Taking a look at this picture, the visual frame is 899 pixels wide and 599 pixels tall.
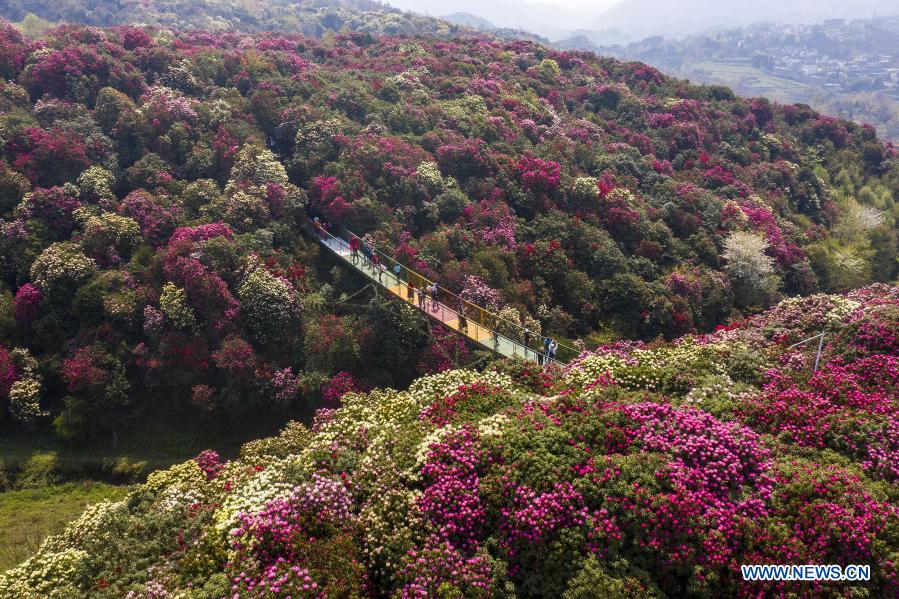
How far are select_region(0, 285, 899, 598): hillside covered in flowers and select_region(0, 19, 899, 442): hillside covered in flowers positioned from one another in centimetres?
829

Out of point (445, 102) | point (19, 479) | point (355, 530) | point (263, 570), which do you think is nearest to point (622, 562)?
point (355, 530)

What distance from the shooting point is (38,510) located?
18.0 metres

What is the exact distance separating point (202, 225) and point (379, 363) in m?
10.9

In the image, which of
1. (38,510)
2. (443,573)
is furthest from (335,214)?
(443,573)

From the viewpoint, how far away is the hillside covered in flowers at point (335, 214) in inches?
848

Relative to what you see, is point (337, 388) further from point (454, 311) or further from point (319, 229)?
point (319, 229)

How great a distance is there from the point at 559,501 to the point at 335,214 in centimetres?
2092

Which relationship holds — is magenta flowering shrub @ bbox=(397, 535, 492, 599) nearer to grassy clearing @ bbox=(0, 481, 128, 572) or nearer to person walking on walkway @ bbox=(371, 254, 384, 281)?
grassy clearing @ bbox=(0, 481, 128, 572)

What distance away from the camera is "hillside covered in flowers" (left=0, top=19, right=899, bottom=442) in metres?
21.5

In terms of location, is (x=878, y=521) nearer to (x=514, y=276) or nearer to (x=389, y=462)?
(x=389, y=462)

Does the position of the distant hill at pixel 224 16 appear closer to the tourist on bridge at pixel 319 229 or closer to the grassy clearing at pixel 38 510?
the tourist on bridge at pixel 319 229

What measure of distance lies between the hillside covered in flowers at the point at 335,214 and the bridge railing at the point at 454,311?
0.71m

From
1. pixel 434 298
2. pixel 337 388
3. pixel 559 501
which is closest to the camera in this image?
pixel 559 501

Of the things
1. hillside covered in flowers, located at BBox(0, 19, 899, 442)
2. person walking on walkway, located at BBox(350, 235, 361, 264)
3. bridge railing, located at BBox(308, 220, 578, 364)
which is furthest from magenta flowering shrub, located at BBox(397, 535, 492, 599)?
person walking on walkway, located at BBox(350, 235, 361, 264)
